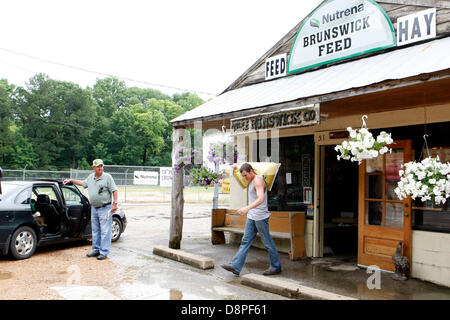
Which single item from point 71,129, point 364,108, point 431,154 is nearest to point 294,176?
point 364,108

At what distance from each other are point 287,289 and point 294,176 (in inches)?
143

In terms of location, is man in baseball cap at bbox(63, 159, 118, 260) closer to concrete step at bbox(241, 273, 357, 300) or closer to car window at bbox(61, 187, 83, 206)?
car window at bbox(61, 187, 83, 206)

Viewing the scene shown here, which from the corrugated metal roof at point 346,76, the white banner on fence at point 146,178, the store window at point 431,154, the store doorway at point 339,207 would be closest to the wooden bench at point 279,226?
the store doorway at point 339,207

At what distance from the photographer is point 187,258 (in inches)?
278

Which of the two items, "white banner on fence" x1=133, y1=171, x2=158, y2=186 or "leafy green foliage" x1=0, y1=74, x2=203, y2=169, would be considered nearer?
"white banner on fence" x1=133, y1=171, x2=158, y2=186

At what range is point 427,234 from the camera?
6066mm

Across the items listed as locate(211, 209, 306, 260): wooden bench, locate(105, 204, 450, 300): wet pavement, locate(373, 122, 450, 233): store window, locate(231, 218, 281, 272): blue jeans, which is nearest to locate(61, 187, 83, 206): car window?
locate(105, 204, 450, 300): wet pavement

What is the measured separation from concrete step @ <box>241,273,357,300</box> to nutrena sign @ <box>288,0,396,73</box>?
13.0 feet

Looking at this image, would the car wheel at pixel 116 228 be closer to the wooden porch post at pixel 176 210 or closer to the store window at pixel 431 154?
the wooden porch post at pixel 176 210

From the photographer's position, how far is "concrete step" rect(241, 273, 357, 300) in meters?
4.88

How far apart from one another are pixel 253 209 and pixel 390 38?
11.4ft

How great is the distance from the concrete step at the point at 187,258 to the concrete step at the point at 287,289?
1.04 m

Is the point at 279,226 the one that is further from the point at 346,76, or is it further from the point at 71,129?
the point at 71,129

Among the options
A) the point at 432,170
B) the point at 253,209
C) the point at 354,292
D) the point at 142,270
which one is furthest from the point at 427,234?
the point at 142,270
